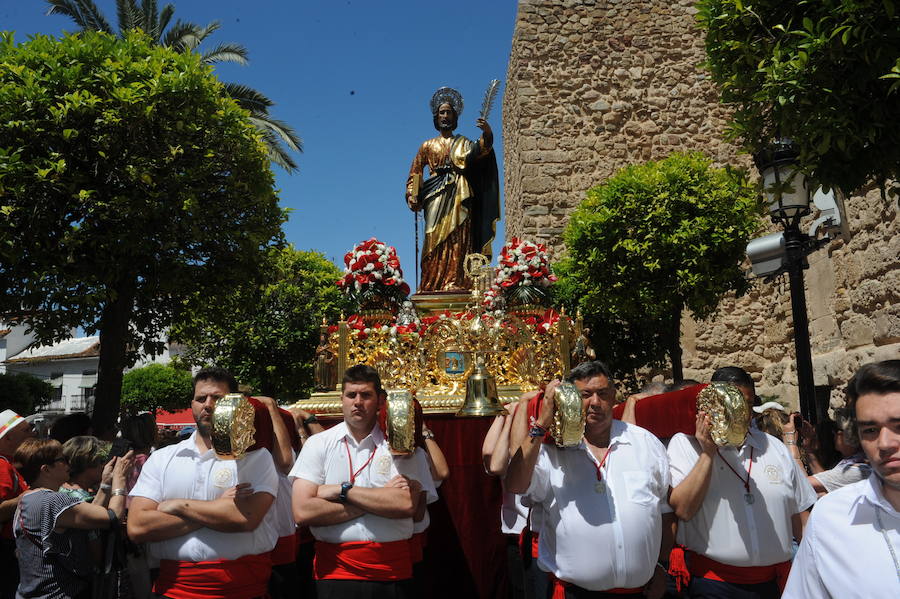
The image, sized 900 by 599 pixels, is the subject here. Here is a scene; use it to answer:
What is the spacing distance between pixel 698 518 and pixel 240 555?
218 cm

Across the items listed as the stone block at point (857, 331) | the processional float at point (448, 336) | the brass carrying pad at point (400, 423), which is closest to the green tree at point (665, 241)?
the stone block at point (857, 331)

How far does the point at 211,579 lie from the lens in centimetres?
313

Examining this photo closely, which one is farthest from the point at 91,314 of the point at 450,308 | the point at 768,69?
the point at 768,69

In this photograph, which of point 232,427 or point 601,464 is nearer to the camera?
point 232,427

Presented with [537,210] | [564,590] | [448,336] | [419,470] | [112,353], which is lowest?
[564,590]

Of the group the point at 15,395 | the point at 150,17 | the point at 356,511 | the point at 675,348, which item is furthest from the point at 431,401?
the point at 15,395

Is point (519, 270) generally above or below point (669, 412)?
above

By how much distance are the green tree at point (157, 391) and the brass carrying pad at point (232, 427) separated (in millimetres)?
36995

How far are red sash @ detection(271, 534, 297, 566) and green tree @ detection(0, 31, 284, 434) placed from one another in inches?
250

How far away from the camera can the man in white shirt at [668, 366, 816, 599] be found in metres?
3.19

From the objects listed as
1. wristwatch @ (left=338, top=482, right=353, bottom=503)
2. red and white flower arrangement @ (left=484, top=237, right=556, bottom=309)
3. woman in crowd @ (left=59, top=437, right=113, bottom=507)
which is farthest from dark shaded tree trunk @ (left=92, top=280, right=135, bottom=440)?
wristwatch @ (left=338, top=482, right=353, bottom=503)

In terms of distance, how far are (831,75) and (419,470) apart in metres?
3.43

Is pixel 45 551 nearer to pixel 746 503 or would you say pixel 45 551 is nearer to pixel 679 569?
pixel 679 569

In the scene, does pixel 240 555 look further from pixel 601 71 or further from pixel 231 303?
pixel 601 71
